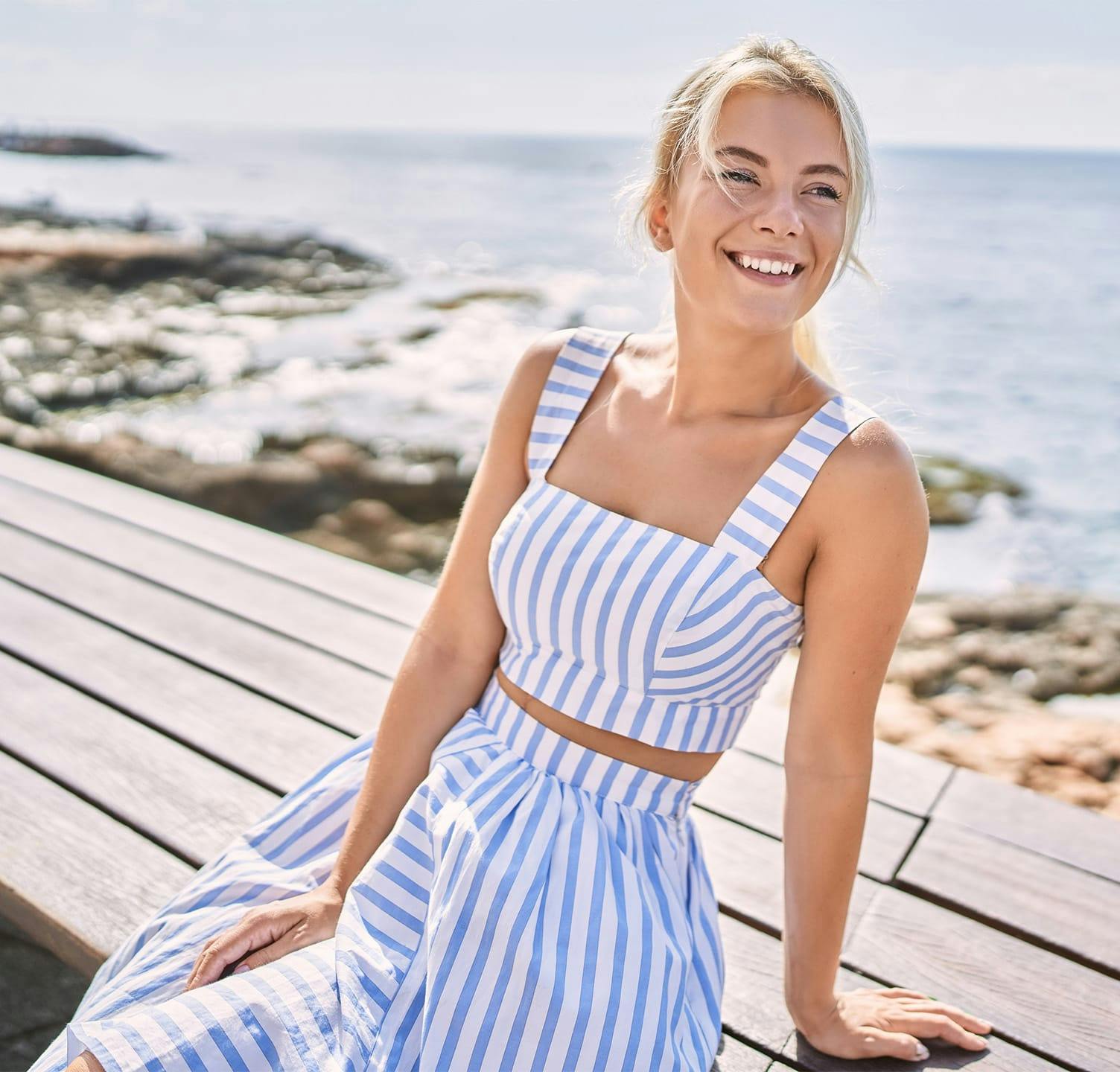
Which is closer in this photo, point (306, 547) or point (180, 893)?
point (180, 893)

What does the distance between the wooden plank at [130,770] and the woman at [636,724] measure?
0.34 metres

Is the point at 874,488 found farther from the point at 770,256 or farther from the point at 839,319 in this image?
the point at 839,319

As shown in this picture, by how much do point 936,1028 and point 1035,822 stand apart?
25.6 inches

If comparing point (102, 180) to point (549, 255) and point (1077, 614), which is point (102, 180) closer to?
point (549, 255)

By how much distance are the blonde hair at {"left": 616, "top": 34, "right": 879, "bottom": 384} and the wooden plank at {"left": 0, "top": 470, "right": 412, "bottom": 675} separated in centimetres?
133

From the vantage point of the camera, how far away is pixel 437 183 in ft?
134

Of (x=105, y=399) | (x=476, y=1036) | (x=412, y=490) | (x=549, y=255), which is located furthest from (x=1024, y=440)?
(x=549, y=255)

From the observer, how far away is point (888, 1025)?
1.54 m

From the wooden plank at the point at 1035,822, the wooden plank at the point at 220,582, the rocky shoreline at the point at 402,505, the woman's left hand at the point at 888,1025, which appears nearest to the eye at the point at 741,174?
the woman's left hand at the point at 888,1025

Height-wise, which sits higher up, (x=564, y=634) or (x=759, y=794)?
(x=564, y=634)

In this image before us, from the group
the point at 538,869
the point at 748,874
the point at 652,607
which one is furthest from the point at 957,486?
the point at 538,869

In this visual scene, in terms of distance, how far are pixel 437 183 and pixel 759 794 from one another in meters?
41.1

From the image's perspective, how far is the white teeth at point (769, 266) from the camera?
55.7 inches

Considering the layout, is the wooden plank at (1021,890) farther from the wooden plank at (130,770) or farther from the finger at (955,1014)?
the wooden plank at (130,770)
